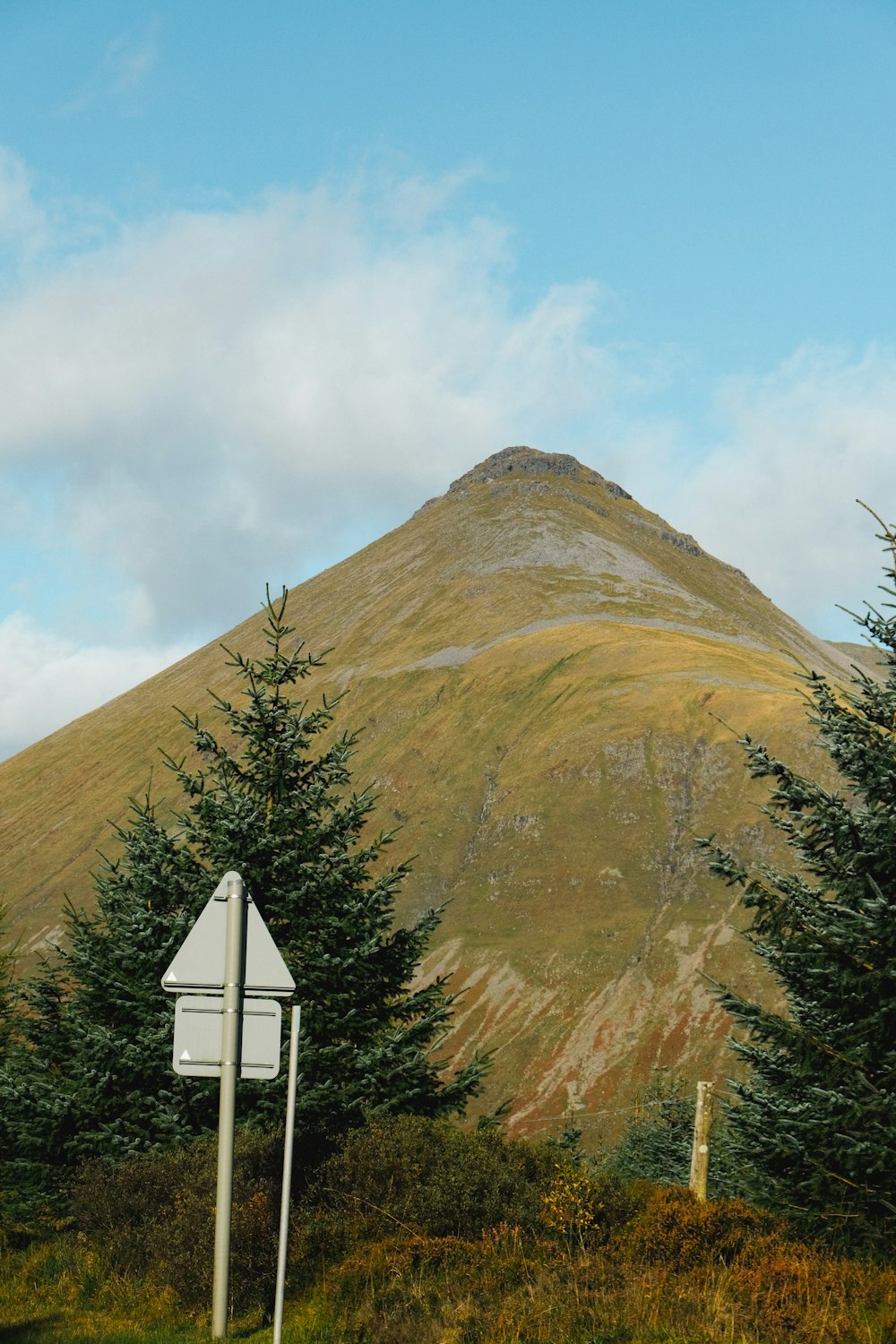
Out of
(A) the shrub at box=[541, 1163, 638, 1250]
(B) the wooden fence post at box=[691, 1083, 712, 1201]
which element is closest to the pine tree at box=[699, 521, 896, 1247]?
(A) the shrub at box=[541, 1163, 638, 1250]

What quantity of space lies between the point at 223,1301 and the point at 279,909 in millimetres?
8290

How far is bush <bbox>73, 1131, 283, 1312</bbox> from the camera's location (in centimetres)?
1038

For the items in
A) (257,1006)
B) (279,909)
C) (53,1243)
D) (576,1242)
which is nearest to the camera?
(257,1006)

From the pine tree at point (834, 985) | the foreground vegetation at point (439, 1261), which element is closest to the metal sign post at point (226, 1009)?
the foreground vegetation at point (439, 1261)

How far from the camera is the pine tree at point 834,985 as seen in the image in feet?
35.6

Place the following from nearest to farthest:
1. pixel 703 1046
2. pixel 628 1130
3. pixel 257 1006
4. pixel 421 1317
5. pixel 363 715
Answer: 1. pixel 257 1006
2. pixel 421 1317
3. pixel 628 1130
4. pixel 703 1046
5. pixel 363 715

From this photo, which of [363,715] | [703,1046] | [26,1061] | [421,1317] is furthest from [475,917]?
[421,1317]

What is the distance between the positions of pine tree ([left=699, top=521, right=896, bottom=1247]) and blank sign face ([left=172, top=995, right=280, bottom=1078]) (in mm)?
5682

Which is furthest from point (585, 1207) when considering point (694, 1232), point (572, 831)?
point (572, 831)

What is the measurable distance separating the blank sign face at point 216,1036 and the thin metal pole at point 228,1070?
1.7 inches

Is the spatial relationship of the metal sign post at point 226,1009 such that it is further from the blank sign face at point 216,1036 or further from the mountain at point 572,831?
the mountain at point 572,831

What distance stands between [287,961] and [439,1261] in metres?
6.05

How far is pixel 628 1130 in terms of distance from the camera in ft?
147

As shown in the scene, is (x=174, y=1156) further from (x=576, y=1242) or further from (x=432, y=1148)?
(x=576, y=1242)
